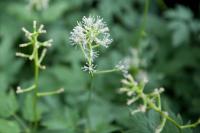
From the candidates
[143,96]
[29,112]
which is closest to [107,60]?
[29,112]

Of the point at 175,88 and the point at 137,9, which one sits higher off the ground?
the point at 137,9

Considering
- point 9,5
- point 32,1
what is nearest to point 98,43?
point 32,1

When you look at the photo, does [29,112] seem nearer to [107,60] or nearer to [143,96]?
[143,96]

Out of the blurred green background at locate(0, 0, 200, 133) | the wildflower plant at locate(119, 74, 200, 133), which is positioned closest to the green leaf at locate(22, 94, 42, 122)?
the blurred green background at locate(0, 0, 200, 133)

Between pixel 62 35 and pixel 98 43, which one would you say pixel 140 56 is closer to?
pixel 62 35

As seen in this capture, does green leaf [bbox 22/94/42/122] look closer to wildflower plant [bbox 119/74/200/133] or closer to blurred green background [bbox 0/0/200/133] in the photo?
blurred green background [bbox 0/0/200/133]

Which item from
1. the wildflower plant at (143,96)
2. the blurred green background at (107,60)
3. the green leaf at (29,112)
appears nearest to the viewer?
the wildflower plant at (143,96)

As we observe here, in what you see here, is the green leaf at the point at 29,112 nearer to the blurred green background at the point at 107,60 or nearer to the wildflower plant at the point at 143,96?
the blurred green background at the point at 107,60

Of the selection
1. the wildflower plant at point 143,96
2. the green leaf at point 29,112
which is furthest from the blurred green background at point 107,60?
the wildflower plant at point 143,96
